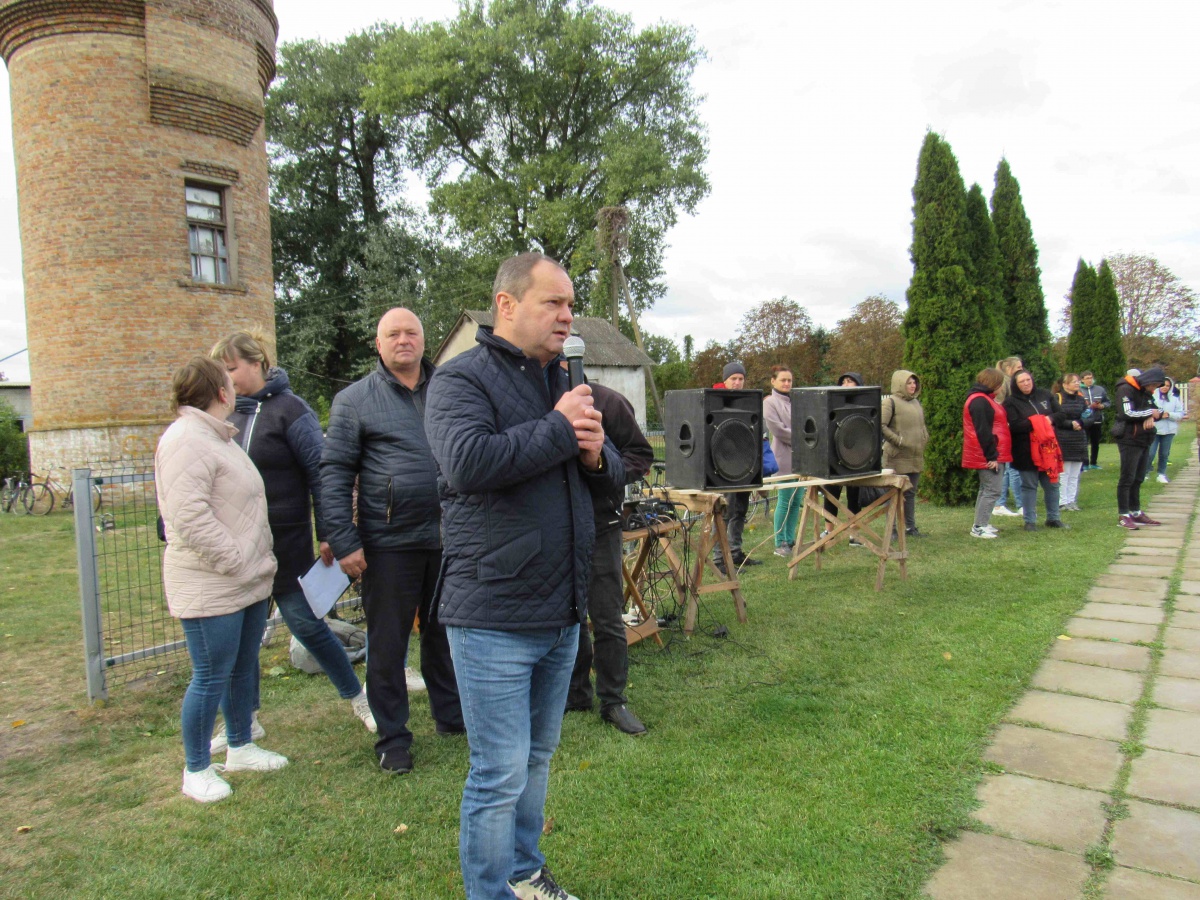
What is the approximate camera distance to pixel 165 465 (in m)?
2.99

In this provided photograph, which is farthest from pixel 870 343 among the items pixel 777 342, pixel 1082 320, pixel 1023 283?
pixel 1023 283

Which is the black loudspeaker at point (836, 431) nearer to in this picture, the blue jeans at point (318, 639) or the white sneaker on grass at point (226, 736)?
the blue jeans at point (318, 639)

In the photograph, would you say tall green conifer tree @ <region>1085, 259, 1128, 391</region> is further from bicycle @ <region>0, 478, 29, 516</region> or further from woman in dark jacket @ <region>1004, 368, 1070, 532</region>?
bicycle @ <region>0, 478, 29, 516</region>

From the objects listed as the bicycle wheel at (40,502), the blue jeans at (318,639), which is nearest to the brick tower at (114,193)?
the bicycle wheel at (40,502)

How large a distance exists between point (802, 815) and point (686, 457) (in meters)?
2.75

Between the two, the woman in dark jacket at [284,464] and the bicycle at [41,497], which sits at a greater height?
the woman in dark jacket at [284,464]

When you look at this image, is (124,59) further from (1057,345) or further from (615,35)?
(1057,345)

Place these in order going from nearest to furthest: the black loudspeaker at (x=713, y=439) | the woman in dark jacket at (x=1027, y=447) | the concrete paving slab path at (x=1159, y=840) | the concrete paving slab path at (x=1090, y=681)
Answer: the concrete paving slab path at (x=1159, y=840), the concrete paving slab path at (x=1090, y=681), the black loudspeaker at (x=713, y=439), the woman in dark jacket at (x=1027, y=447)

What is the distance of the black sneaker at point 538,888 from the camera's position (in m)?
2.23

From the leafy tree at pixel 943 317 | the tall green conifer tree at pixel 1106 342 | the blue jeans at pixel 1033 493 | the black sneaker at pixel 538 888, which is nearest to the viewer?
the black sneaker at pixel 538 888

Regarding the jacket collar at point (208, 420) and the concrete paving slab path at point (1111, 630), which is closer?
the jacket collar at point (208, 420)

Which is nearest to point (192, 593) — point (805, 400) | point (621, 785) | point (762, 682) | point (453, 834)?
point (453, 834)

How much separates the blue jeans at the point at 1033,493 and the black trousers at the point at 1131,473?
32.6 inches

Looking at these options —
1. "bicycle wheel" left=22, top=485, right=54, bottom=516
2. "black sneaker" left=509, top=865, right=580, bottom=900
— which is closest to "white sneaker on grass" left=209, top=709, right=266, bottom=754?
"black sneaker" left=509, top=865, right=580, bottom=900
